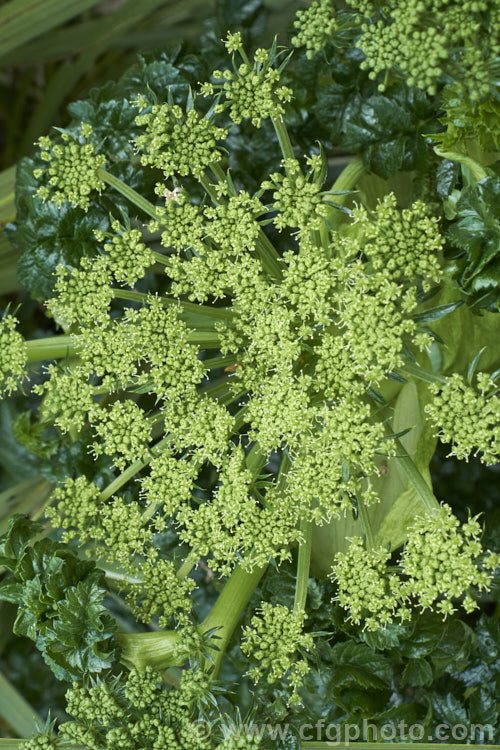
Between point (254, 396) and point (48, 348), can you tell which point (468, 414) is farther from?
point (48, 348)

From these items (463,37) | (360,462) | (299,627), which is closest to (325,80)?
(463,37)

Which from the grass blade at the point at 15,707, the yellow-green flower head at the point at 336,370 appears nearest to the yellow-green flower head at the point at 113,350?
the yellow-green flower head at the point at 336,370

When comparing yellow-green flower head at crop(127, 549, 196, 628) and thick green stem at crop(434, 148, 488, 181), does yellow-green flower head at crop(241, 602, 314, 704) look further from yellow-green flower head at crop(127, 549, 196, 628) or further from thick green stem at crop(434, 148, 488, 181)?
thick green stem at crop(434, 148, 488, 181)

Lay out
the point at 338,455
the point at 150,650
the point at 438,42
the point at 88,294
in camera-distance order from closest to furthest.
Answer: the point at 438,42 < the point at 338,455 < the point at 88,294 < the point at 150,650

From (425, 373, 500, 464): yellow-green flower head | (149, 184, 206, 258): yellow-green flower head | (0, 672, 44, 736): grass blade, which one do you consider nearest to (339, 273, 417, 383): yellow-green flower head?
(425, 373, 500, 464): yellow-green flower head

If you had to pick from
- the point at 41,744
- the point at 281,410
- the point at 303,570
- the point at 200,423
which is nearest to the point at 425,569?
the point at 303,570

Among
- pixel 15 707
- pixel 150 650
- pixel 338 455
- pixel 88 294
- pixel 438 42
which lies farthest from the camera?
pixel 15 707

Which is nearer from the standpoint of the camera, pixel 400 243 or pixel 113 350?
pixel 400 243
